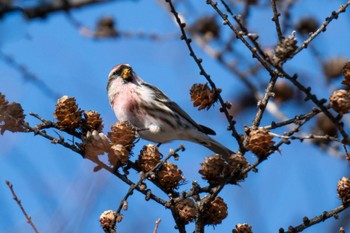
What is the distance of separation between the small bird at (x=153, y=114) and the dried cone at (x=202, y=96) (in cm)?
145

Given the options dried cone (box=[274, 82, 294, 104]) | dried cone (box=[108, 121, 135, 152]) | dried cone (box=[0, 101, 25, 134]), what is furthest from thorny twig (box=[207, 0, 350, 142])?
dried cone (box=[274, 82, 294, 104])

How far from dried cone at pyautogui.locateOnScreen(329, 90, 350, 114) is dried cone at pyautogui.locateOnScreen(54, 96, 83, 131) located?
1.10m

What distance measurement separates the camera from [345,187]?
2.46m

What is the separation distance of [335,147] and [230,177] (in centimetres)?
180

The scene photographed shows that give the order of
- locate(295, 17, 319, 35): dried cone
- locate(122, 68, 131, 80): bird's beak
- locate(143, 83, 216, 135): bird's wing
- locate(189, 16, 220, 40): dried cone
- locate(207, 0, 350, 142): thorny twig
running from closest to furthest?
1. locate(207, 0, 350, 142): thorny twig
2. locate(143, 83, 216, 135): bird's wing
3. locate(122, 68, 131, 80): bird's beak
4. locate(295, 17, 319, 35): dried cone
5. locate(189, 16, 220, 40): dried cone

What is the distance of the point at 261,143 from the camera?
7.78 ft

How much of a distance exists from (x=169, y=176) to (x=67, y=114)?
1.70 feet

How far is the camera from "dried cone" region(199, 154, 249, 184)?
243cm

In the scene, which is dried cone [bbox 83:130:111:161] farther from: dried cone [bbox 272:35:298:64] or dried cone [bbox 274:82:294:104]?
dried cone [bbox 274:82:294:104]

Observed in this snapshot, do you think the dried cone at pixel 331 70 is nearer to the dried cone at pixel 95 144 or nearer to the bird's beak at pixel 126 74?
the bird's beak at pixel 126 74

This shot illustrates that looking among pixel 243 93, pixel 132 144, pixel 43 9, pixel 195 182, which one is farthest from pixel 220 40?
pixel 195 182

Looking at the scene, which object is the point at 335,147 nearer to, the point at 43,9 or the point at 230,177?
the point at 230,177

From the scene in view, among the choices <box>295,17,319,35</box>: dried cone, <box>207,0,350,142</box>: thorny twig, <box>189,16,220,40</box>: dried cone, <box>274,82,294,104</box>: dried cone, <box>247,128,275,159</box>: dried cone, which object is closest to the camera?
<box>207,0,350,142</box>: thorny twig

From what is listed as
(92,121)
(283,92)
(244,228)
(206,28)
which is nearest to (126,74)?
(283,92)
